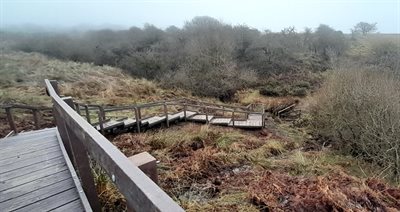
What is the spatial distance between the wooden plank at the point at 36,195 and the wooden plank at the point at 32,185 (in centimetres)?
7

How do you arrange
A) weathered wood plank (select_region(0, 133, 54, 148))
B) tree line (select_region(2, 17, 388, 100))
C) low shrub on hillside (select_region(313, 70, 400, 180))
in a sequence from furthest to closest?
tree line (select_region(2, 17, 388, 100)) → low shrub on hillside (select_region(313, 70, 400, 180)) → weathered wood plank (select_region(0, 133, 54, 148))

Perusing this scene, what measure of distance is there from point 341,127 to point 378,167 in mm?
2484

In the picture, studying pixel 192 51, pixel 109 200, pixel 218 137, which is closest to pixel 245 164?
pixel 218 137

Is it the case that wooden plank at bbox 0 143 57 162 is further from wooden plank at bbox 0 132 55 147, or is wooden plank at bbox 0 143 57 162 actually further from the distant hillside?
the distant hillside

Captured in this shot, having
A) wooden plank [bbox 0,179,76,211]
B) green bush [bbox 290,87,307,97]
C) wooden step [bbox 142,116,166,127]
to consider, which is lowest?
green bush [bbox 290,87,307,97]

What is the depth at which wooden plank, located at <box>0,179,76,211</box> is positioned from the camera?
2.69 m

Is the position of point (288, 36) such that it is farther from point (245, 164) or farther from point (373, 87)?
point (245, 164)

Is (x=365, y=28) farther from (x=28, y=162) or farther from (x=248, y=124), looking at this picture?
(x=28, y=162)

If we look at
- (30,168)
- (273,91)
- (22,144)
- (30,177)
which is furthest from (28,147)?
(273,91)

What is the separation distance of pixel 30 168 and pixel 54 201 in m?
1.21

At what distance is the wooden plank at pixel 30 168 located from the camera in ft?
11.3

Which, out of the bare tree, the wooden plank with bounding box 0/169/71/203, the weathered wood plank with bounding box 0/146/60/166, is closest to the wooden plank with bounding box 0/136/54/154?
the weathered wood plank with bounding box 0/146/60/166

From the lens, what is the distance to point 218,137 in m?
8.80

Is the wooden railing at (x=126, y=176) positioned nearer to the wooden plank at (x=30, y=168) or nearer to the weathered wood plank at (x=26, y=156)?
the wooden plank at (x=30, y=168)
